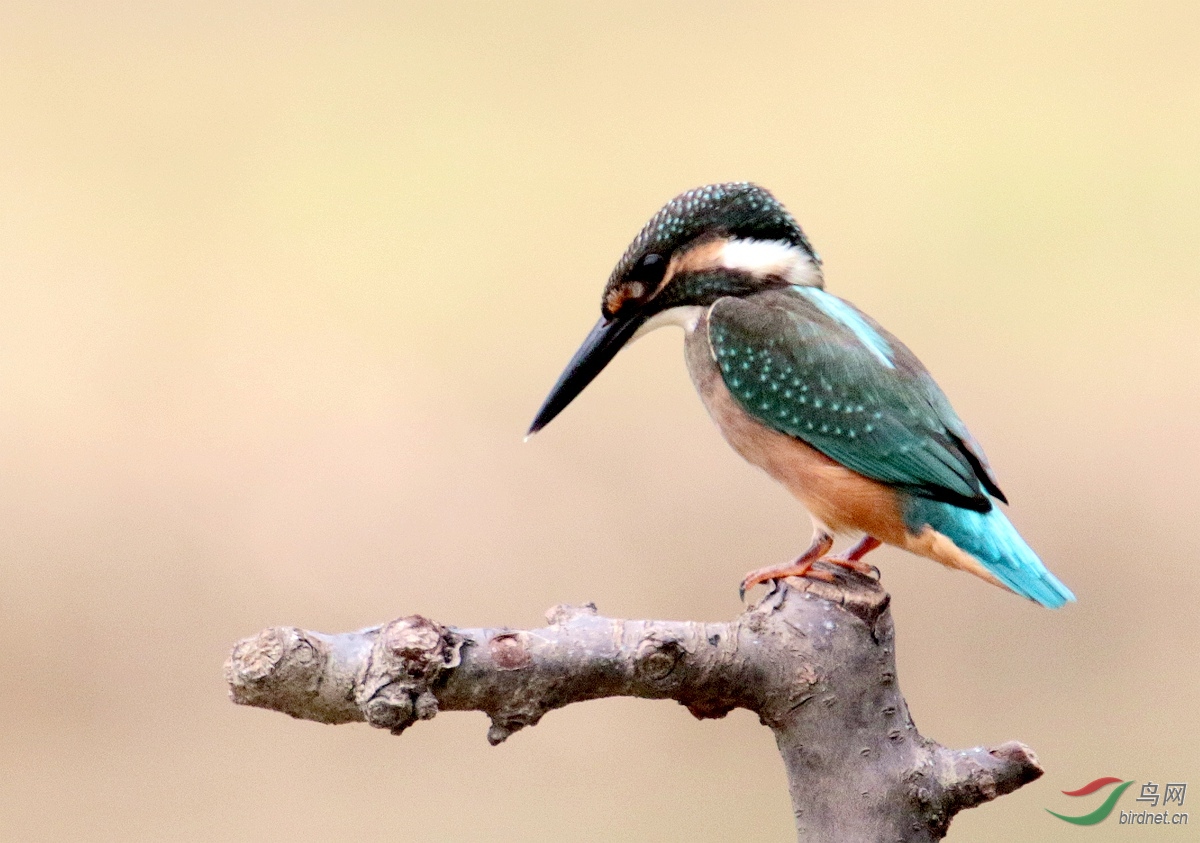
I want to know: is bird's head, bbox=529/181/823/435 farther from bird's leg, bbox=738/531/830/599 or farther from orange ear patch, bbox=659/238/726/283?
bird's leg, bbox=738/531/830/599

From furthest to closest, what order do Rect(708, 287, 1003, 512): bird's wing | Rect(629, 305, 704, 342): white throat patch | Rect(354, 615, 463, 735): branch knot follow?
Rect(629, 305, 704, 342): white throat patch
Rect(708, 287, 1003, 512): bird's wing
Rect(354, 615, 463, 735): branch knot

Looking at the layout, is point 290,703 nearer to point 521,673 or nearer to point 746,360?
point 521,673

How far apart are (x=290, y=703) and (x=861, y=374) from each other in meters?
0.72

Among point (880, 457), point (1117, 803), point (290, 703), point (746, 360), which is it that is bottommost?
point (1117, 803)

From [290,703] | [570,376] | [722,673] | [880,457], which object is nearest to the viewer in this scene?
[290,703]

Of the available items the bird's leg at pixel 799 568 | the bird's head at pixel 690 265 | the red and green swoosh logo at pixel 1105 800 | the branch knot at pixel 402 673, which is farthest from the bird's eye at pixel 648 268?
the red and green swoosh logo at pixel 1105 800

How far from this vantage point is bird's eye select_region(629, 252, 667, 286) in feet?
4.24

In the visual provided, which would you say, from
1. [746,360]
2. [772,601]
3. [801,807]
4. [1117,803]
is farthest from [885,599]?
[1117,803]

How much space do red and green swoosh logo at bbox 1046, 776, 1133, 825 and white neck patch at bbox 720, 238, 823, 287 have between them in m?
0.62

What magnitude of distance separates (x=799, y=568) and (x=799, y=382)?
0.22 meters

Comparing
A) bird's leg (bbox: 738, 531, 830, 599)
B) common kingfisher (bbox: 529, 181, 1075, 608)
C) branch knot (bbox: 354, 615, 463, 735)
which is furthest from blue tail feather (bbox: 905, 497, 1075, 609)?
branch knot (bbox: 354, 615, 463, 735)

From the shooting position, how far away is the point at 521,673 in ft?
2.81

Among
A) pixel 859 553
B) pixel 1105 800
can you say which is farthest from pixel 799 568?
pixel 1105 800

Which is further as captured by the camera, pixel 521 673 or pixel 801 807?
pixel 801 807
